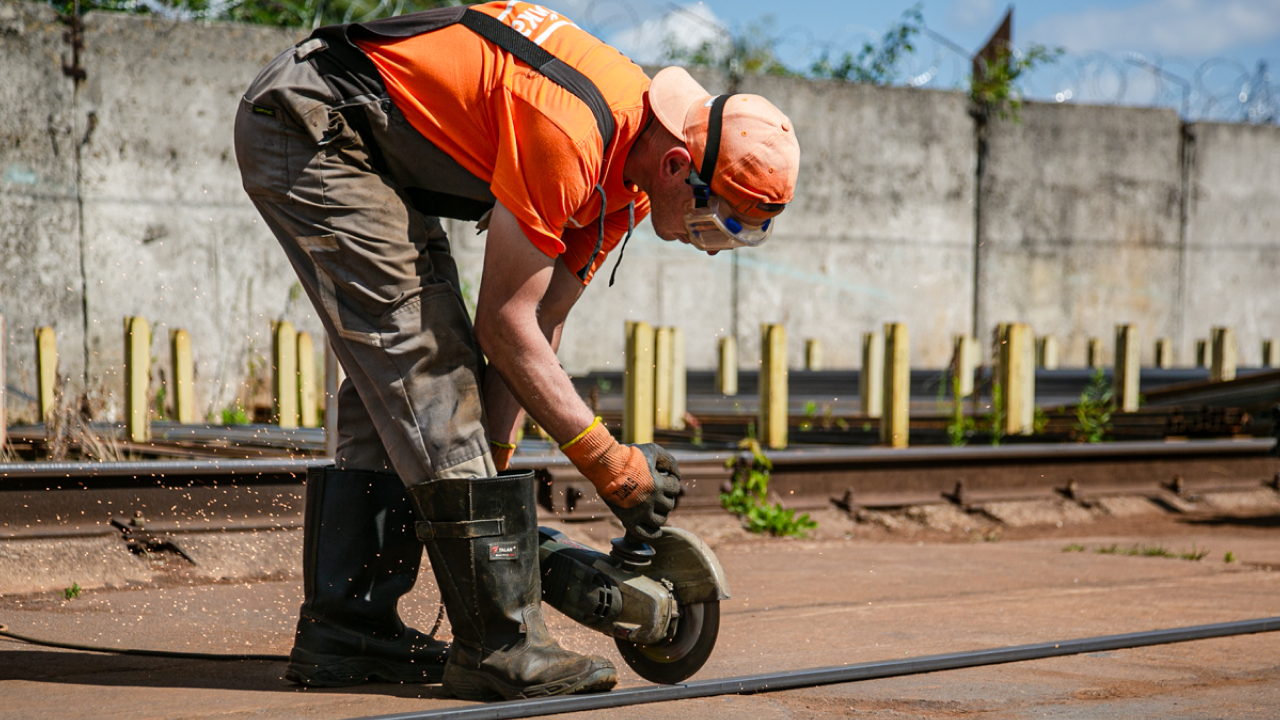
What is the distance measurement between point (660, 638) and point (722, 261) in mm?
9082

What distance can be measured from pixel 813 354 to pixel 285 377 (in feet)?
19.8

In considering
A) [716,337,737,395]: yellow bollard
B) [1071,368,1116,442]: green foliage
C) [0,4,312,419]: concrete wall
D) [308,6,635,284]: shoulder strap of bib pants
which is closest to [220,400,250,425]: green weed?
[0,4,312,419]: concrete wall

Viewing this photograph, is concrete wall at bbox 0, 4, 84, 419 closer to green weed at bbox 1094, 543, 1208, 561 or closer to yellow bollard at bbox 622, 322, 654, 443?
yellow bollard at bbox 622, 322, 654, 443

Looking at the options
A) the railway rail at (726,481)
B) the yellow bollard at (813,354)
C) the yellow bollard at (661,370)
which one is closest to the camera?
the railway rail at (726,481)

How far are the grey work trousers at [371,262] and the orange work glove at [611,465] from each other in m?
0.22

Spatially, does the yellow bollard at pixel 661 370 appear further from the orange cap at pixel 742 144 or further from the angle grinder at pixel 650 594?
the orange cap at pixel 742 144

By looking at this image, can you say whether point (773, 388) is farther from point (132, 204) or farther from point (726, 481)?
point (132, 204)

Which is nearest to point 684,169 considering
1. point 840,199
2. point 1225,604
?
point 1225,604

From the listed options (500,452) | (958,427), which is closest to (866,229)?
(958,427)

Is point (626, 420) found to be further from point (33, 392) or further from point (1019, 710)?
point (33, 392)

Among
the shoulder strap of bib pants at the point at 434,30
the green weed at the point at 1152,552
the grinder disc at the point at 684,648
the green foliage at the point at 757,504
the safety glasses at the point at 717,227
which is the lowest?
the green weed at the point at 1152,552

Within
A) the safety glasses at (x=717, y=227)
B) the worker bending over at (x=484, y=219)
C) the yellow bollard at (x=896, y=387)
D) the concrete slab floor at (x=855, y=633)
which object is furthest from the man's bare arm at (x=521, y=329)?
the yellow bollard at (x=896, y=387)

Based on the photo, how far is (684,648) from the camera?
274 cm

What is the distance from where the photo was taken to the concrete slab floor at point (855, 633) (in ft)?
8.52
